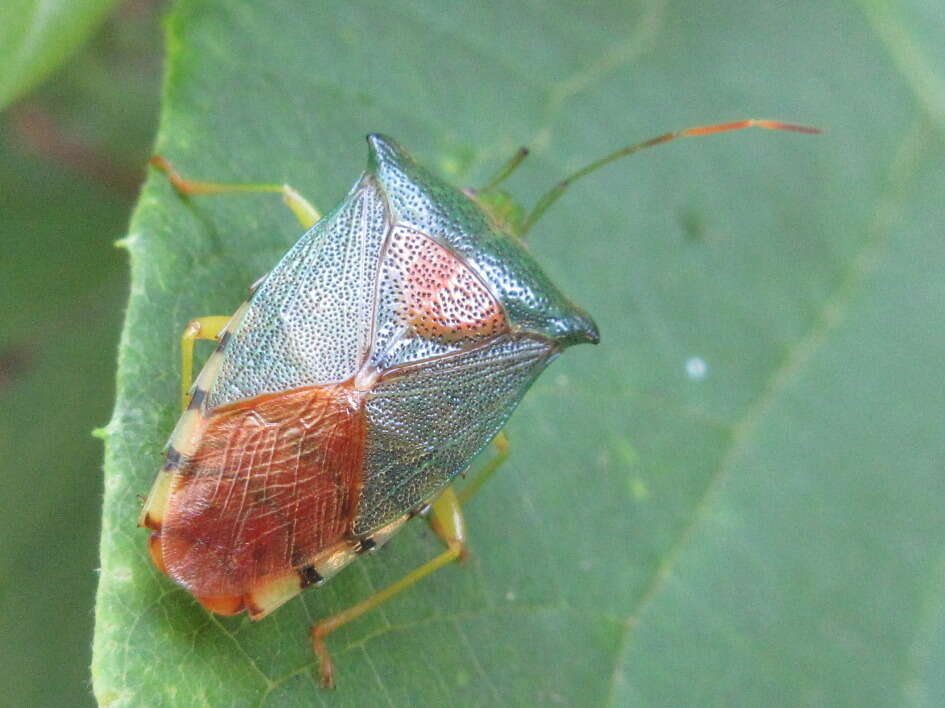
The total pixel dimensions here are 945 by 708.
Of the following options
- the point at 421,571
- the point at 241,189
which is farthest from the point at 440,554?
the point at 241,189

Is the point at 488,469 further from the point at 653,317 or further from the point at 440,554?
the point at 653,317

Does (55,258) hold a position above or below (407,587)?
below

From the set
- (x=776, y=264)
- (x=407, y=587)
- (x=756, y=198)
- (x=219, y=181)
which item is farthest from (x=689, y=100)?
(x=407, y=587)

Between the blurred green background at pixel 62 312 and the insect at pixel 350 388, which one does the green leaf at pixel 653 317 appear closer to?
the insect at pixel 350 388

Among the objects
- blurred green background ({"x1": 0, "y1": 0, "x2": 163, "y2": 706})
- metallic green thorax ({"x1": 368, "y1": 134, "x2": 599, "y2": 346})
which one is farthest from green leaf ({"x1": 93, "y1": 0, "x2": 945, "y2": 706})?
blurred green background ({"x1": 0, "y1": 0, "x2": 163, "y2": 706})

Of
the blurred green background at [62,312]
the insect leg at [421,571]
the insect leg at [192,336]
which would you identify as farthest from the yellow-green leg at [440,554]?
the blurred green background at [62,312]

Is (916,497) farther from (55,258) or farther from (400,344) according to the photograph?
(55,258)

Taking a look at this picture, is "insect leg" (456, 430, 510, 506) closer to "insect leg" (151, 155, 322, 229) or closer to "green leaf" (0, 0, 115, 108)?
"insect leg" (151, 155, 322, 229)

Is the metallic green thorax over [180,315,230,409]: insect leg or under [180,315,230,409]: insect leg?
over
